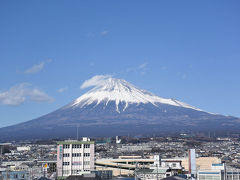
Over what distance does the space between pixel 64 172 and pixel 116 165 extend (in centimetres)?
3335

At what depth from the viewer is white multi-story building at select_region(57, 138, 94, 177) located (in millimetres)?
76688

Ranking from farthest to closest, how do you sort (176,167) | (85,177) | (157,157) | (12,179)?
(157,157) < (176,167) < (12,179) < (85,177)

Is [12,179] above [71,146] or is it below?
below

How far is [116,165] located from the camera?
358ft

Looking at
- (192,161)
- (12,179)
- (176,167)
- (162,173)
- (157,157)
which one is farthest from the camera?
(157,157)

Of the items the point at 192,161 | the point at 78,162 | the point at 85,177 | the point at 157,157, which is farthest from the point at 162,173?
the point at 157,157

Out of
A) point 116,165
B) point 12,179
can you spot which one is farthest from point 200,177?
point 116,165

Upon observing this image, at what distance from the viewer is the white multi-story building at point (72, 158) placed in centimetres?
Answer: 7669

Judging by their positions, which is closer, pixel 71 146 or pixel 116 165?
pixel 71 146

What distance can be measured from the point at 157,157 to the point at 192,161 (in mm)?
25414

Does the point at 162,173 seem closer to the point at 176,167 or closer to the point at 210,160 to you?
the point at 176,167

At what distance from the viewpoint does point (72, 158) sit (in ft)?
255

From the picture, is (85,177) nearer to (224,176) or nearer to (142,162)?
(224,176)

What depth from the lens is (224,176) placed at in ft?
202
